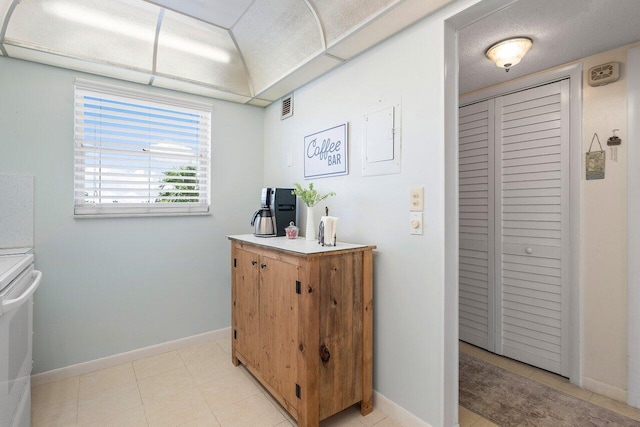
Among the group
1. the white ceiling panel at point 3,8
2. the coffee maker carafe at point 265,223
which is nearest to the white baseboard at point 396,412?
the coffee maker carafe at point 265,223

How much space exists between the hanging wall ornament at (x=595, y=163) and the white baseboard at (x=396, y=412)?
81.5 inches

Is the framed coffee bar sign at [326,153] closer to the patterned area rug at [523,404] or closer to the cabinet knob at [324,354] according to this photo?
the cabinet knob at [324,354]

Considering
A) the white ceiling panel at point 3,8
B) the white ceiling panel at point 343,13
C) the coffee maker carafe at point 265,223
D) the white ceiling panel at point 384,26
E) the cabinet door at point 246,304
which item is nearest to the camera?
the white ceiling panel at point 384,26

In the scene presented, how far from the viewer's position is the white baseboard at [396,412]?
70.7 inches

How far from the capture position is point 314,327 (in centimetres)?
173

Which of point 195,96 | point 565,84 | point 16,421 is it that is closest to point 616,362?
point 565,84

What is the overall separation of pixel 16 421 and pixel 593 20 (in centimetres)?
374

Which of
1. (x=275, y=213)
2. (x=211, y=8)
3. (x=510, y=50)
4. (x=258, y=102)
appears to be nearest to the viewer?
(x=510, y=50)

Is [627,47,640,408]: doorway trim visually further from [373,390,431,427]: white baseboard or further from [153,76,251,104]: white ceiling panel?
[153,76,251,104]: white ceiling panel

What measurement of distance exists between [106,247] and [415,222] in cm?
246

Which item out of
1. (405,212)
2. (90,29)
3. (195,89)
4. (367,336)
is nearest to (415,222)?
(405,212)

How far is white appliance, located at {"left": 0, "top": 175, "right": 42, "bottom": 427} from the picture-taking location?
1.30 metres

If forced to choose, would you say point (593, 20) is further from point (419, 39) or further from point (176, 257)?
point (176, 257)

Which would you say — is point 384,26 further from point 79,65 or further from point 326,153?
point 79,65
